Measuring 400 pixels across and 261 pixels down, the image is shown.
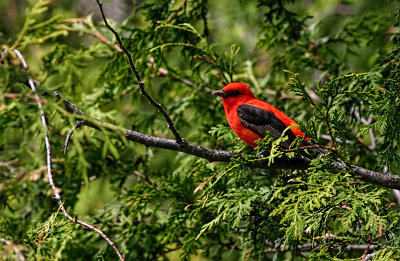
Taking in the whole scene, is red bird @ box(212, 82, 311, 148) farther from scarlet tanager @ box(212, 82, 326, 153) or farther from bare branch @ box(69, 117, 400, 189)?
bare branch @ box(69, 117, 400, 189)

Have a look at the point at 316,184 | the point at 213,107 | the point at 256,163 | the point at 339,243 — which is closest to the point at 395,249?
the point at 339,243

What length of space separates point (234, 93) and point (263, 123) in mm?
449

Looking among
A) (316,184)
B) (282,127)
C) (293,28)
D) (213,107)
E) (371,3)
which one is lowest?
(316,184)

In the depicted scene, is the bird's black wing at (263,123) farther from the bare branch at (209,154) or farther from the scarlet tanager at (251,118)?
the bare branch at (209,154)

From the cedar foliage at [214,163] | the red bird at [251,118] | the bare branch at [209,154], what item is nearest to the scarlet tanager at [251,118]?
the red bird at [251,118]

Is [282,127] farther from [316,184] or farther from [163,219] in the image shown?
[163,219]

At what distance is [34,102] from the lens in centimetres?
196

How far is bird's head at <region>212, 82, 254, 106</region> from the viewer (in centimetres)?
371

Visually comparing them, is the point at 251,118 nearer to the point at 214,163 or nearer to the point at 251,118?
the point at 251,118

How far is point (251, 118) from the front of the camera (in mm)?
3428

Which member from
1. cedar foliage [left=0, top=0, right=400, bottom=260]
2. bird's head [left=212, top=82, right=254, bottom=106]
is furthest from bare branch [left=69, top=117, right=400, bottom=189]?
bird's head [left=212, top=82, right=254, bottom=106]

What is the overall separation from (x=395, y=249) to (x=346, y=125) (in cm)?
168

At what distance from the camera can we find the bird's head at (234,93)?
12.2ft

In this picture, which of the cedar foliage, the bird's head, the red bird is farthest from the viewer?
the bird's head
